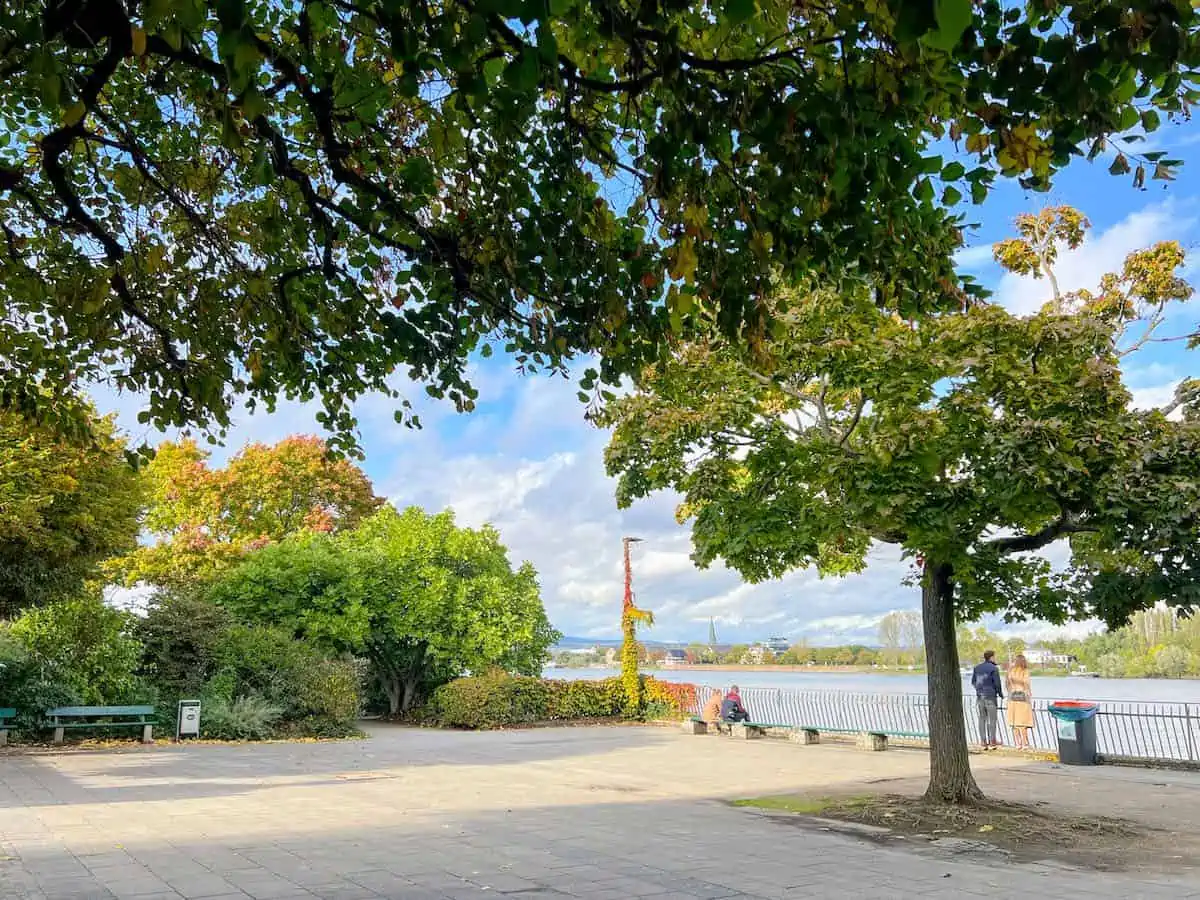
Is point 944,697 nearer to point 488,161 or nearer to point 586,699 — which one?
point 488,161

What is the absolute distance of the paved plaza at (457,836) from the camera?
21.2ft

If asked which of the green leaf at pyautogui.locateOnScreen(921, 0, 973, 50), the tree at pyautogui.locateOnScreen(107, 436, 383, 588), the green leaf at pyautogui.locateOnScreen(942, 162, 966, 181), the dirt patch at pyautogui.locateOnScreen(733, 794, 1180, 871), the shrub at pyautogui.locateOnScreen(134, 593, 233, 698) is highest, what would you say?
the tree at pyautogui.locateOnScreen(107, 436, 383, 588)

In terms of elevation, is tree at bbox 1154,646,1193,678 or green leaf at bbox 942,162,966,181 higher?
green leaf at bbox 942,162,966,181

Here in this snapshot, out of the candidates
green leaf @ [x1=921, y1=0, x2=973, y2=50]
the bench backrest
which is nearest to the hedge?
the bench backrest

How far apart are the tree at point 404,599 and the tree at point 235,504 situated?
777 cm

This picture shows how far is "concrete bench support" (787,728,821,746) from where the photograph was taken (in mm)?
18812

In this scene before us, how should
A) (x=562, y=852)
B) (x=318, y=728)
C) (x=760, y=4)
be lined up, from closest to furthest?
1. (x=760, y=4)
2. (x=562, y=852)
3. (x=318, y=728)

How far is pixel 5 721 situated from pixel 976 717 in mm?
17659

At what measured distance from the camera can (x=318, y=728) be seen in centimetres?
1936

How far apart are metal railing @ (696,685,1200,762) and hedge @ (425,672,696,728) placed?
121 centimetres

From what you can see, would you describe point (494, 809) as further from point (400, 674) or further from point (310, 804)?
point (400, 674)

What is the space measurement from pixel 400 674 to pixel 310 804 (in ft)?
49.8

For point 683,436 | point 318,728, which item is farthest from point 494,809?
point 318,728

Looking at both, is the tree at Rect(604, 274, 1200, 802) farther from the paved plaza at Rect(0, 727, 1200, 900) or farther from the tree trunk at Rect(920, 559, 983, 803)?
the paved plaza at Rect(0, 727, 1200, 900)
